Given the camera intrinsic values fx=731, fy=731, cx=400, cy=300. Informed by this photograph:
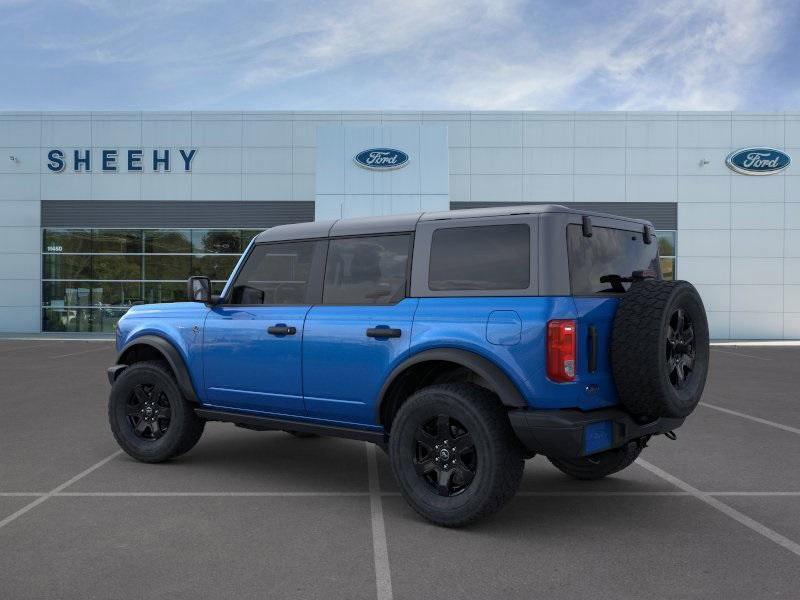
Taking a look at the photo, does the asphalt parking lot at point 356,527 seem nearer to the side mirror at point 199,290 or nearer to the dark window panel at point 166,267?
the side mirror at point 199,290

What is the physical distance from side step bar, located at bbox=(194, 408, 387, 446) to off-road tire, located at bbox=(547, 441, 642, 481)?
4.38ft

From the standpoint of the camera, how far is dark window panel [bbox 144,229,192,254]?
27234 mm

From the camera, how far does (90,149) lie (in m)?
27.2

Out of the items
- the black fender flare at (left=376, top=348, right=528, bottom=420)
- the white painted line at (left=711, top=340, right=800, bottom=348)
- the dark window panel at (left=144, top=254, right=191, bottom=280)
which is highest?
the dark window panel at (left=144, top=254, right=191, bottom=280)

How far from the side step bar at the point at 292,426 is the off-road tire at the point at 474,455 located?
0.33 meters

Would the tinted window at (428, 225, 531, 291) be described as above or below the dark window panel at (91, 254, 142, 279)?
below

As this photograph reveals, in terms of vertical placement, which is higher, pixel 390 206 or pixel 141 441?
pixel 390 206

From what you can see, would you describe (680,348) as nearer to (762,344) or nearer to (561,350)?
(561,350)

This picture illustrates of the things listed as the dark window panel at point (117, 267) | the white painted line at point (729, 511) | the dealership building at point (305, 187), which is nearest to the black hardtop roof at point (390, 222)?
the white painted line at point (729, 511)

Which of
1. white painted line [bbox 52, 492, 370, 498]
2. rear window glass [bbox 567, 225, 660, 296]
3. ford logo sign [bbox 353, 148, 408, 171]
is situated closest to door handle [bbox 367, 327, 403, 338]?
rear window glass [bbox 567, 225, 660, 296]

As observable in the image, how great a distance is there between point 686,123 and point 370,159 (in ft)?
38.7

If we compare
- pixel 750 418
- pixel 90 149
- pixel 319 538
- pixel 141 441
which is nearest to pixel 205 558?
pixel 319 538

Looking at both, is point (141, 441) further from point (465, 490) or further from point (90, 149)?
point (90, 149)

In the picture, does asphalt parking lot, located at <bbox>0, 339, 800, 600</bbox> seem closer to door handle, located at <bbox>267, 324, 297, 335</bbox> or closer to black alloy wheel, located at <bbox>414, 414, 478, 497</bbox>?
black alloy wheel, located at <bbox>414, 414, 478, 497</bbox>
